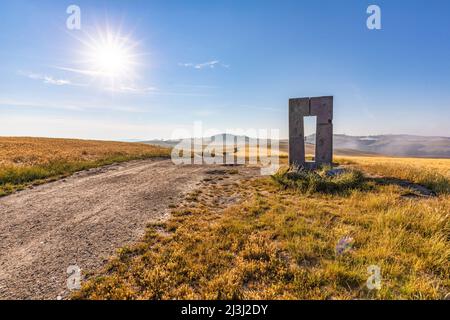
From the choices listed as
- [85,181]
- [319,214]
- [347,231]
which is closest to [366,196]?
[319,214]

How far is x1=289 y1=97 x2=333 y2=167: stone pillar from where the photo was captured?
41.0ft

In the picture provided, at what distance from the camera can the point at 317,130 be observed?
12.8m

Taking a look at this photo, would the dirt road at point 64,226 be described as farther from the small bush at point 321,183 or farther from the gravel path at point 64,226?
the small bush at point 321,183

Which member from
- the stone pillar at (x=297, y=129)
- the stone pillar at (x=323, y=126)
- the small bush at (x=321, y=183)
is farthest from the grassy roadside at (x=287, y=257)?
the stone pillar at (x=297, y=129)

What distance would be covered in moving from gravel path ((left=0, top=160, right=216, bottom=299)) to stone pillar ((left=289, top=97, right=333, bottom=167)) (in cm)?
717

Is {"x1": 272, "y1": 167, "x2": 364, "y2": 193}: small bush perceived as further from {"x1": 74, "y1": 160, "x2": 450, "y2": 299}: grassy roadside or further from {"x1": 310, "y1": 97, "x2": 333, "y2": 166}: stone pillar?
{"x1": 310, "y1": 97, "x2": 333, "y2": 166}: stone pillar

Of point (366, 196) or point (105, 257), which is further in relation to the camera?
point (366, 196)

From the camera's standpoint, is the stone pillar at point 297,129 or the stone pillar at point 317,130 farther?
the stone pillar at point 297,129

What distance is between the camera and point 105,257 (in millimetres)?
4336

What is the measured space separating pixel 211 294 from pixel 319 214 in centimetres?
437

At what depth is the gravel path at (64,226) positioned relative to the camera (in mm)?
3754
